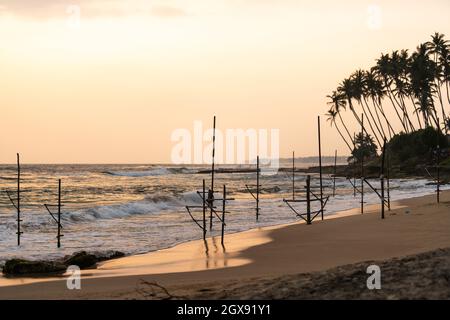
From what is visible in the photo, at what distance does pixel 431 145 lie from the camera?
71.9 metres

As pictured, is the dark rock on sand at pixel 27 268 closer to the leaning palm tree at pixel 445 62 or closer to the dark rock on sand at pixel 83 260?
the dark rock on sand at pixel 83 260

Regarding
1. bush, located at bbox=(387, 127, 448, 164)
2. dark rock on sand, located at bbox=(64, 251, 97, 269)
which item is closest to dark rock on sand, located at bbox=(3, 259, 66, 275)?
dark rock on sand, located at bbox=(64, 251, 97, 269)

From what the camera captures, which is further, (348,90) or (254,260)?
(348,90)

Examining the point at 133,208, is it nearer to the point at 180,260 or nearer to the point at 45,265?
the point at 180,260

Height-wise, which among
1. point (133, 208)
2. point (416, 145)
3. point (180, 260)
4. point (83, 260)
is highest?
point (416, 145)

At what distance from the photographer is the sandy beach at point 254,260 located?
932 centimetres

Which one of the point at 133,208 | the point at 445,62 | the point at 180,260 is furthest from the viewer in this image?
the point at 445,62

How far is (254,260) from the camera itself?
14883 mm

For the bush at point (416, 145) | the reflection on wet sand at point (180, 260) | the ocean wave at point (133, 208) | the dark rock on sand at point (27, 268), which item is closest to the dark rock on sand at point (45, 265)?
the dark rock on sand at point (27, 268)

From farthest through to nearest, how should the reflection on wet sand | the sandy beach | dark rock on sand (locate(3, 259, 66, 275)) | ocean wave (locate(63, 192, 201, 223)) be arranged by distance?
ocean wave (locate(63, 192, 201, 223)) < dark rock on sand (locate(3, 259, 66, 275)) < the reflection on wet sand < the sandy beach

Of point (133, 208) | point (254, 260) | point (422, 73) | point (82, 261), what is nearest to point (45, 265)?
point (82, 261)

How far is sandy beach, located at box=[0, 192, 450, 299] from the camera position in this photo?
932 centimetres

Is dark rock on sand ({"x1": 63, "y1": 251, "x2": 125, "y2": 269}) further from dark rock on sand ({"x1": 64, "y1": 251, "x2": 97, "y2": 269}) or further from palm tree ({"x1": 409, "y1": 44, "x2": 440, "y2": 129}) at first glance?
palm tree ({"x1": 409, "y1": 44, "x2": 440, "y2": 129})

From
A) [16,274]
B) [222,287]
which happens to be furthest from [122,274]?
[222,287]
